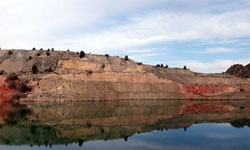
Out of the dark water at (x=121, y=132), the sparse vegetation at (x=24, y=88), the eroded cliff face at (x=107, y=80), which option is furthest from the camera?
the eroded cliff face at (x=107, y=80)

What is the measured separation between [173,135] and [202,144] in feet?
14.1

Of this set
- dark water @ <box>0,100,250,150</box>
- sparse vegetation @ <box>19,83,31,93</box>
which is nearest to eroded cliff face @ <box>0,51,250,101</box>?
sparse vegetation @ <box>19,83,31,93</box>

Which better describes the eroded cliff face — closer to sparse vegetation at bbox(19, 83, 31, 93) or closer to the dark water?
sparse vegetation at bbox(19, 83, 31, 93)

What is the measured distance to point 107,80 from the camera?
76188 millimetres

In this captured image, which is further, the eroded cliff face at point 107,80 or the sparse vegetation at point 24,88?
the eroded cliff face at point 107,80

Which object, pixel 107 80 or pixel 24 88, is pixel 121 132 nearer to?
pixel 24 88

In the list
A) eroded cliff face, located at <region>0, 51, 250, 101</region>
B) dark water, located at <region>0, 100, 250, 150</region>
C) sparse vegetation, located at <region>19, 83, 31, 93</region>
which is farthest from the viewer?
eroded cliff face, located at <region>0, 51, 250, 101</region>

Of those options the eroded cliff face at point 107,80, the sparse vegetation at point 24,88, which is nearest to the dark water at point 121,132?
the sparse vegetation at point 24,88

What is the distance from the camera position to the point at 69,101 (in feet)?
212

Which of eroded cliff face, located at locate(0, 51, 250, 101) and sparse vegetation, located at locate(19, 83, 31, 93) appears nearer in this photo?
sparse vegetation, located at locate(19, 83, 31, 93)

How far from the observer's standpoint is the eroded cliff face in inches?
2682

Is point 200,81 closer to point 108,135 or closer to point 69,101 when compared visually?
point 69,101

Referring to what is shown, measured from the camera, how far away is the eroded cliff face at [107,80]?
68.1 metres

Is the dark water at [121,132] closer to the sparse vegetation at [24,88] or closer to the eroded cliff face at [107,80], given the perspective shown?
the sparse vegetation at [24,88]
